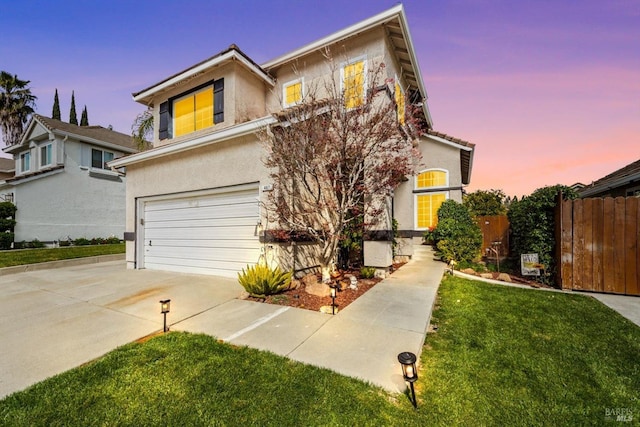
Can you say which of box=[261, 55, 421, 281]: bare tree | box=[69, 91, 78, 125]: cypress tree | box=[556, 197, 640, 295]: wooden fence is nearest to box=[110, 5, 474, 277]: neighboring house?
box=[261, 55, 421, 281]: bare tree

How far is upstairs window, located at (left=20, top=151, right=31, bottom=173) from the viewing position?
63.6 feet

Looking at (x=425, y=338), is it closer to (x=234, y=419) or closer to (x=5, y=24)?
(x=234, y=419)

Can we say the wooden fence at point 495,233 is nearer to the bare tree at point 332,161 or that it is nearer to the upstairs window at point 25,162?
the bare tree at point 332,161

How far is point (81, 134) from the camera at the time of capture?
18.1m

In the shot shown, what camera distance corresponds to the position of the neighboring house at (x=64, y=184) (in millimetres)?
15867

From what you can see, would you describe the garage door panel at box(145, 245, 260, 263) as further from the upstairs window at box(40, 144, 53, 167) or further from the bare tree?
the upstairs window at box(40, 144, 53, 167)

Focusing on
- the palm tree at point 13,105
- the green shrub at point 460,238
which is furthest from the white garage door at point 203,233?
the palm tree at point 13,105

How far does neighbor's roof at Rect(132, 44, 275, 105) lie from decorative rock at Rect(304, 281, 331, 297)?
7.94m

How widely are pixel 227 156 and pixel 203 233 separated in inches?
104

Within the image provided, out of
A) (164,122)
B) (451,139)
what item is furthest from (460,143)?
(164,122)

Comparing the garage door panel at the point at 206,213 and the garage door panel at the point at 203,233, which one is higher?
the garage door panel at the point at 206,213

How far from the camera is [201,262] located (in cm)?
841

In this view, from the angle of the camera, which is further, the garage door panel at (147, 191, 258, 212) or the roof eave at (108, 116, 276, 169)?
the garage door panel at (147, 191, 258, 212)

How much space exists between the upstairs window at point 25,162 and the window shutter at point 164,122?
16781mm
